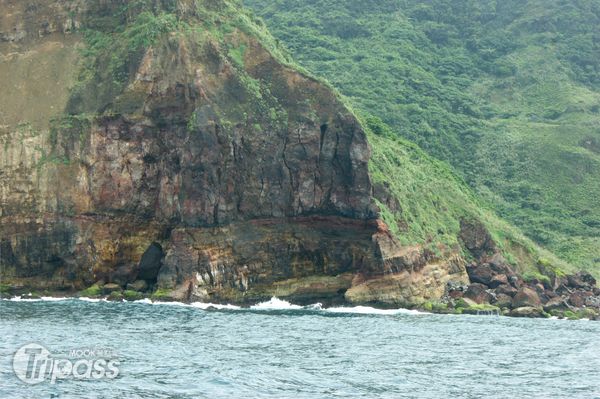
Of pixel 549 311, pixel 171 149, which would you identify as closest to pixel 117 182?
pixel 171 149

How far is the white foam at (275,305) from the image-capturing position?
84875 millimetres

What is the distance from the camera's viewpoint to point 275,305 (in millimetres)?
86625

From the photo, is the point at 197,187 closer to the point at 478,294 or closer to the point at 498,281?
the point at 478,294

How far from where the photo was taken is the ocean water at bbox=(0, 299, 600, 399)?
44.9 m

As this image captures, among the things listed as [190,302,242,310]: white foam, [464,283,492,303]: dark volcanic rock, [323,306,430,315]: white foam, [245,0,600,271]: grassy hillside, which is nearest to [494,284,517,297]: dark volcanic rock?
[464,283,492,303]: dark volcanic rock

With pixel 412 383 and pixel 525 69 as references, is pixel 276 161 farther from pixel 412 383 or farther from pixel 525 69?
pixel 525 69

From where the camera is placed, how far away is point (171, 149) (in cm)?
9100

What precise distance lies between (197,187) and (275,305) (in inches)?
460

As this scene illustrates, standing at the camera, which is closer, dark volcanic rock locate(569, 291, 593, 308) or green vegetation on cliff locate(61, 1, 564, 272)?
green vegetation on cliff locate(61, 1, 564, 272)

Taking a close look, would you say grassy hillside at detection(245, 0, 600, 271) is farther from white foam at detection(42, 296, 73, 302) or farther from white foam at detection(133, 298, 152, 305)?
white foam at detection(42, 296, 73, 302)

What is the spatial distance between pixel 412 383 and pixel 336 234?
42779 mm

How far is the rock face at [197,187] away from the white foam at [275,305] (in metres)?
0.86

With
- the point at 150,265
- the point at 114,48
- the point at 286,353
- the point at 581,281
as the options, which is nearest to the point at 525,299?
the point at 581,281

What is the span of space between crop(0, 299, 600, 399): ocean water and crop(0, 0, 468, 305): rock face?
7523mm
